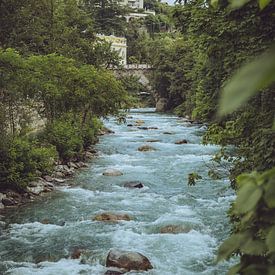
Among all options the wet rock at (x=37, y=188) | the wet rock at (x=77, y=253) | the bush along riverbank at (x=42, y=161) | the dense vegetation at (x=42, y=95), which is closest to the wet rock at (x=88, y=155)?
the bush along riverbank at (x=42, y=161)

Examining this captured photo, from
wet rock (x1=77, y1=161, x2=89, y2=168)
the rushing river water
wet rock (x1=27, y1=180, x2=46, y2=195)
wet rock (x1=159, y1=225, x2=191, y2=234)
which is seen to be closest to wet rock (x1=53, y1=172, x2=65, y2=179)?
the rushing river water

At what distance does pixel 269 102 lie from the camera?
4688mm

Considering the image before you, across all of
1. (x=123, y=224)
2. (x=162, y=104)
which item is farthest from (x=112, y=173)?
(x=162, y=104)

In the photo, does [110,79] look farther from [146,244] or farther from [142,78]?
[142,78]

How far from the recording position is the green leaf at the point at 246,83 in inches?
20.6

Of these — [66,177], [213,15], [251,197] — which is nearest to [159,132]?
[66,177]

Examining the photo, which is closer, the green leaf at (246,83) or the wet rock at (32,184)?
the green leaf at (246,83)

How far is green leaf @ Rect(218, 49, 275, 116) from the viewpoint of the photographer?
0.52 m

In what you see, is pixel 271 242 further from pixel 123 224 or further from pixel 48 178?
pixel 48 178

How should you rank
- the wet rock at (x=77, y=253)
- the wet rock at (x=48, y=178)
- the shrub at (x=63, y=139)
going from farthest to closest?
the shrub at (x=63, y=139) < the wet rock at (x=48, y=178) < the wet rock at (x=77, y=253)

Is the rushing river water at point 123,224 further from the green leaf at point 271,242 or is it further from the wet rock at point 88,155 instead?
the green leaf at point 271,242

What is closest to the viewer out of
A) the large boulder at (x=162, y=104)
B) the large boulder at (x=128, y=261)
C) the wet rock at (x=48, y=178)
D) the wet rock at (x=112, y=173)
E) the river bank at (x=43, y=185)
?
the large boulder at (x=128, y=261)

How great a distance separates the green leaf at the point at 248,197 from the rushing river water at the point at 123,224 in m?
5.61

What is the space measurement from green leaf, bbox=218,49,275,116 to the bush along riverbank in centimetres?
981
